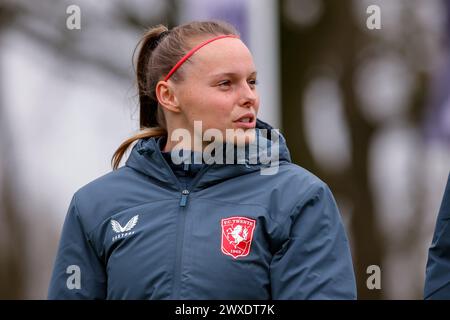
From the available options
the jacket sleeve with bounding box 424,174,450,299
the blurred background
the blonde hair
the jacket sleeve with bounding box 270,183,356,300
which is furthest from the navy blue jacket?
the blurred background

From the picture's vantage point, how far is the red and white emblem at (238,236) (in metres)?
3.72

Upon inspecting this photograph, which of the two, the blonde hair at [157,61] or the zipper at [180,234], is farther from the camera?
the blonde hair at [157,61]

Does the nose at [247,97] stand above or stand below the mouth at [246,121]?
above

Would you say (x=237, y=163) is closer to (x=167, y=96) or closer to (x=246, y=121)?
(x=246, y=121)

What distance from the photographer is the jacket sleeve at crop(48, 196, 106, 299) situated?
3973mm

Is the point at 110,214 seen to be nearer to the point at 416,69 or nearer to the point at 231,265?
the point at 231,265

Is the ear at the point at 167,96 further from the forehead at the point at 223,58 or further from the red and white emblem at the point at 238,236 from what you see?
the red and white emblem at the point at 238,236

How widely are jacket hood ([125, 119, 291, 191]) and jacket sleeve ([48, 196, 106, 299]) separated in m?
0.30

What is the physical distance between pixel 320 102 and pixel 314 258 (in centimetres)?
564

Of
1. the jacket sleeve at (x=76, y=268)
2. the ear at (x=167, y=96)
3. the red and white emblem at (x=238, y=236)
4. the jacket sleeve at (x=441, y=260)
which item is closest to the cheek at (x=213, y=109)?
the ear at (x=167, y=96)

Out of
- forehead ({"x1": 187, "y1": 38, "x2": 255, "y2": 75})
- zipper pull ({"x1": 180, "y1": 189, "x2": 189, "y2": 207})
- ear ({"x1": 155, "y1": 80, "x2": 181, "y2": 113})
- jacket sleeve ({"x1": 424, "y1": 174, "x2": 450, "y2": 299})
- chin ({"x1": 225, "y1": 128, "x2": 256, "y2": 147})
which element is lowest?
jacket sleeve ({"x1": 424, "y1": 174, "x2": 450, "y2": 299})

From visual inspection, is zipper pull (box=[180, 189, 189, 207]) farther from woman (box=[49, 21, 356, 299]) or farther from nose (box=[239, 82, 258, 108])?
nose (box=[239, 82, 258, 108])

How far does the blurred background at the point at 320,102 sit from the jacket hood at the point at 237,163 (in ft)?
16.0

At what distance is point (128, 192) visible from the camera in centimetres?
400
